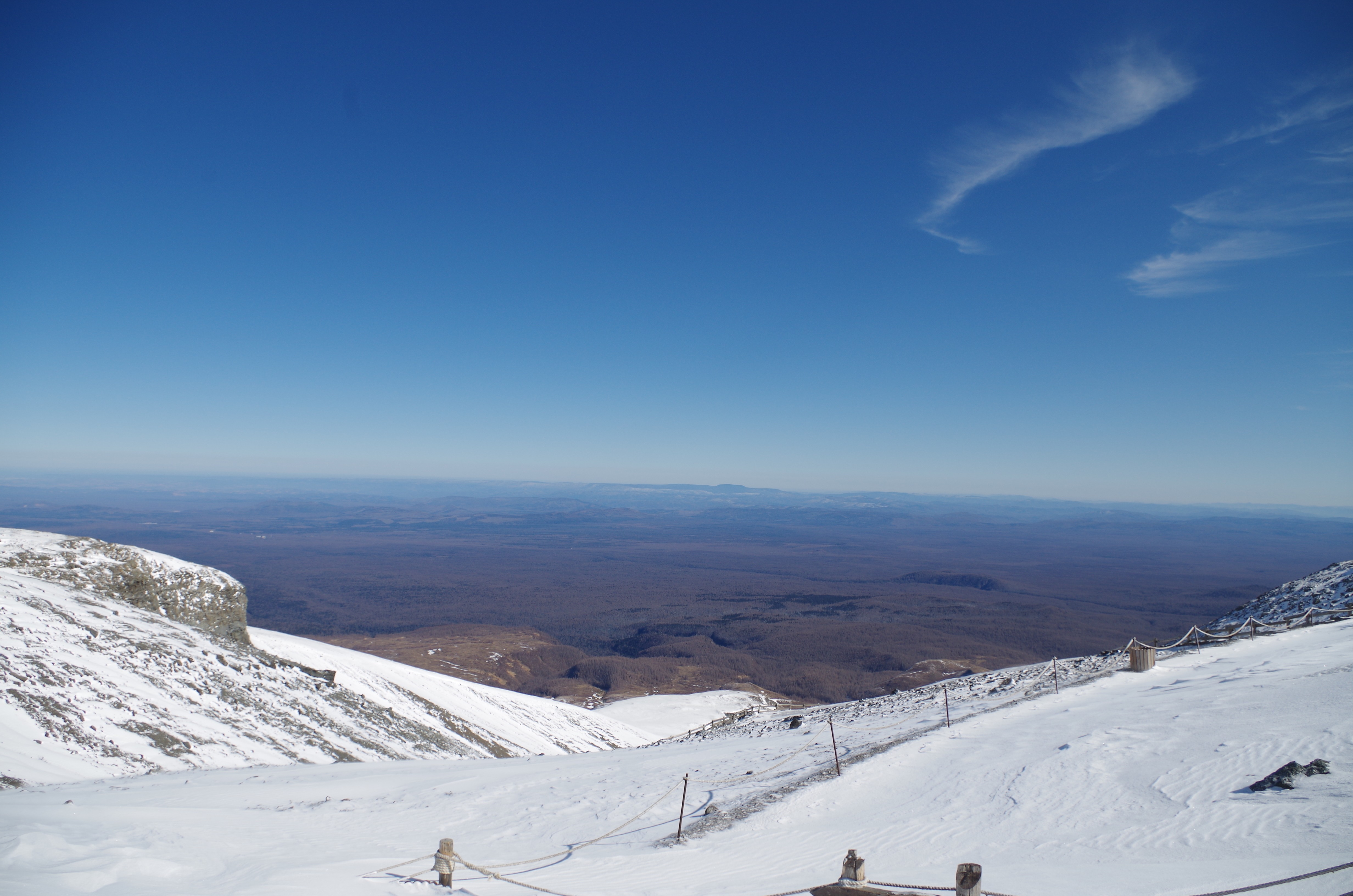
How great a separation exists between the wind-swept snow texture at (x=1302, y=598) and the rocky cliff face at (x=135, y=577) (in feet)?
134

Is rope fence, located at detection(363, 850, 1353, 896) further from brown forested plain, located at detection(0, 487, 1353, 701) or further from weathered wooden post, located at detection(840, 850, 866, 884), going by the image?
brown forested plain, located at detection(0, 487, 1353, 701)

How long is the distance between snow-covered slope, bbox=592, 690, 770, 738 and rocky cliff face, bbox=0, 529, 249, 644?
22.8m

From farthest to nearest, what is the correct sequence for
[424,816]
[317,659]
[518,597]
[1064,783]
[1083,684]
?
[518,597]
[317,659]
[1083,684]
[424,816]
[1064,783]

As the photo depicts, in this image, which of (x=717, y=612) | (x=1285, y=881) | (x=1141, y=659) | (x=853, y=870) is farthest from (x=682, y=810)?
(x=717, y=612)

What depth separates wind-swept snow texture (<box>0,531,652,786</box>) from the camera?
14.1 m

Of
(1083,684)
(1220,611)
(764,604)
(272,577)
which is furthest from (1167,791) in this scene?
(272,577)

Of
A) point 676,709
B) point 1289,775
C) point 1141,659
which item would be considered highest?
point 1289,775

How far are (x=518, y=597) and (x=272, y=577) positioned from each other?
205 feet

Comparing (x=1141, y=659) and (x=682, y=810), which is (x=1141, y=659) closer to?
(x=1141, y=659)

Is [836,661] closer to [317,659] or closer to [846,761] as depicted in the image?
[317,659]

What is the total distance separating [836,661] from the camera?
75.8 m

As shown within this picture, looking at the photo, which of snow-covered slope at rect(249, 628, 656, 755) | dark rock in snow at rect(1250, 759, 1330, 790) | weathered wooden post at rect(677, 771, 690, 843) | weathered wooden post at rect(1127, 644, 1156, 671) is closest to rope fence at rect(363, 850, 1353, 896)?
weathered wooden post at rect(677, 771, 690, 843)

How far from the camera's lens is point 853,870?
18.7 ft

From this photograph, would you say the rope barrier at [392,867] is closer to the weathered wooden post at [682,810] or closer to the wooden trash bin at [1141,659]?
the weathered wooden post at [682,810]
